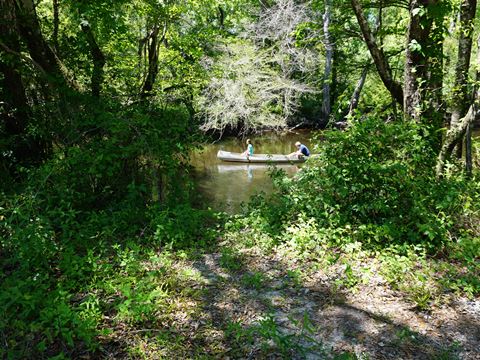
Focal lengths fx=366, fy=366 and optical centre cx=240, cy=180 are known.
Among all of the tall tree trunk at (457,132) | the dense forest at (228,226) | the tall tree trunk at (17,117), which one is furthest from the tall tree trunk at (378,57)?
the tall tree trunk at (17,117)

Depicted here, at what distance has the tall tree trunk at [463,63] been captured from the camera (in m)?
5.47

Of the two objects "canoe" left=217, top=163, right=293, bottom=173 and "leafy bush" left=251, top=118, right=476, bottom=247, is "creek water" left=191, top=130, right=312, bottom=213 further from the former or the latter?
"leafy bush" left=251, top=118, right=476, bottom=247

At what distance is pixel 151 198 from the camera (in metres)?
5.90

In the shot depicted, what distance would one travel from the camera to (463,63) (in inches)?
223

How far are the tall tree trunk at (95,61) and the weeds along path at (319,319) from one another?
4728 millimetres

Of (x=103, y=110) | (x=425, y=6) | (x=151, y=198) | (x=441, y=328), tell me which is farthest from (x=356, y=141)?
(x=103, y=110)

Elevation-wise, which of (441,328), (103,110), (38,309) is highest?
(103,110)

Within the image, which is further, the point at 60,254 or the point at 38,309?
the point at 60,254

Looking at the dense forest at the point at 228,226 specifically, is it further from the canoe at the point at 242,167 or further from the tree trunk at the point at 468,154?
the canoe at the point at 242,167

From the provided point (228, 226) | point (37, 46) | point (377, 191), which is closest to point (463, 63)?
point (377, 191)

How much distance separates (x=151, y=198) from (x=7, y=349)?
10.7 ft

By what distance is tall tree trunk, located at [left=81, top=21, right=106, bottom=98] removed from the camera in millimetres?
7355

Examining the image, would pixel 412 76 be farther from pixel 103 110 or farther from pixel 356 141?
pixel 103 110

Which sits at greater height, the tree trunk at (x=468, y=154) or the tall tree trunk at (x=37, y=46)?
the tall tree trunk at (x=37, y=46)
